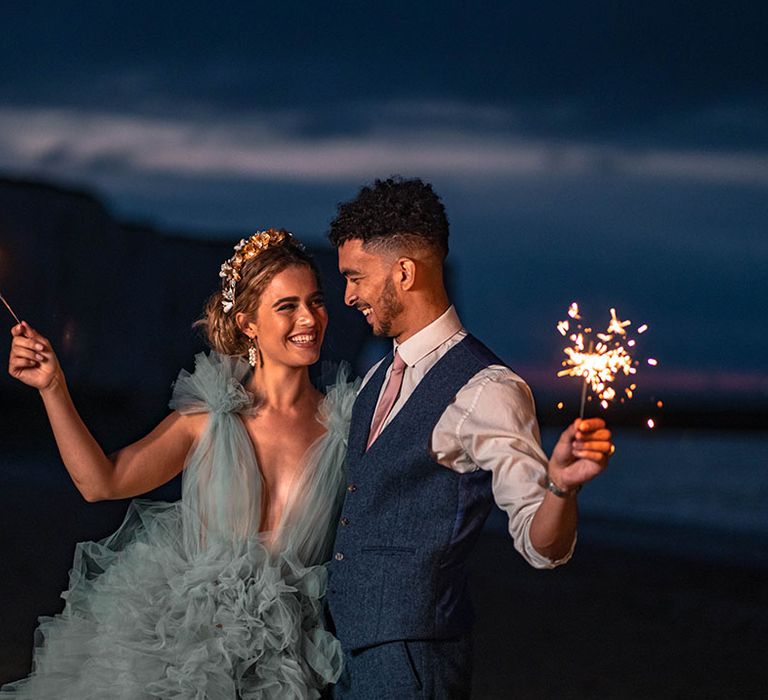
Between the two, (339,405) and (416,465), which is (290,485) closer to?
(339,405)

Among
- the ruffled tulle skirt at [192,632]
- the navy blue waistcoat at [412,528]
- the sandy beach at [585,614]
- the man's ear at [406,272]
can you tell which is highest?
the man's ear at [406,272]

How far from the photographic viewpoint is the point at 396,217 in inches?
98.6

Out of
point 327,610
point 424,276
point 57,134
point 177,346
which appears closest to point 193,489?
point 327,610

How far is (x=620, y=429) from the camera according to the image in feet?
60.8

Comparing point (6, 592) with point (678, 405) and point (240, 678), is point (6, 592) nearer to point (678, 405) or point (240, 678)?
point (240, 678)

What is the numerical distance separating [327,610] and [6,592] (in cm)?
415

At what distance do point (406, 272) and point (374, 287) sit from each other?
69 mm

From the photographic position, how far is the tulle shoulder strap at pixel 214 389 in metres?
2.79

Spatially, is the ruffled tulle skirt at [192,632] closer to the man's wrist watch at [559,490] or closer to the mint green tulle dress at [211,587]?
the mint green tulle dress at [211,587]

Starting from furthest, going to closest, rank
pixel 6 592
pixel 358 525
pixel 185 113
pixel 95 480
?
pixel 185 113
pixel 6 592
pixel 95 480
pixel 358 525

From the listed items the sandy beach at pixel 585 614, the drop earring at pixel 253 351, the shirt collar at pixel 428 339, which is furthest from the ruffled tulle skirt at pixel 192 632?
the sandy beach at pixel 585 614

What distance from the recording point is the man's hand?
1.91 meters

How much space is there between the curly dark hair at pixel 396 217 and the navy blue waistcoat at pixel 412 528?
0.76 feet

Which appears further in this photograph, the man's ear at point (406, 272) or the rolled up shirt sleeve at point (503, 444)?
the man's ear at point (406, 272)
